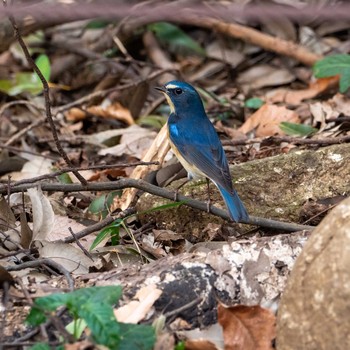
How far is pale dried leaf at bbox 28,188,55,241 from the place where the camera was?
4.57 m

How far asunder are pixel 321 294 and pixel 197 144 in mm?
2730

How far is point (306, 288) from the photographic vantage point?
119 inches

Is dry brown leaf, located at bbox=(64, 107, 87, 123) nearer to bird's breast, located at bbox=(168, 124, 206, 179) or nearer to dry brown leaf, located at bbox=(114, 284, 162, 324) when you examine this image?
bird's breast, located at bbox=(168, 124, 206, 179)

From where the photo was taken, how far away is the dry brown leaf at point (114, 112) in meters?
8.07

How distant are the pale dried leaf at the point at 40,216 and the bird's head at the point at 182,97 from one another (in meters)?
1.84

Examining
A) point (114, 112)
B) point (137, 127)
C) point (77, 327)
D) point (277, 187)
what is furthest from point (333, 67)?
point (77, 327)

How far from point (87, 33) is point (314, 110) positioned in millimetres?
4083

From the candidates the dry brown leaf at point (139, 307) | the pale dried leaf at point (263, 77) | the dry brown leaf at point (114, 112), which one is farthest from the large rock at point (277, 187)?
the pale dried leaf at point (263, 77)

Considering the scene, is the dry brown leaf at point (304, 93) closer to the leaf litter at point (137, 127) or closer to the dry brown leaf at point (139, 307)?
the leaf litter at point (137, 127)

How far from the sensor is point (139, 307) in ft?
11.3

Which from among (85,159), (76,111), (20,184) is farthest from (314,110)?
(20,184)

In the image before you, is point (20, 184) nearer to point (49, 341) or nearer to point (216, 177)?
point (216, 177)

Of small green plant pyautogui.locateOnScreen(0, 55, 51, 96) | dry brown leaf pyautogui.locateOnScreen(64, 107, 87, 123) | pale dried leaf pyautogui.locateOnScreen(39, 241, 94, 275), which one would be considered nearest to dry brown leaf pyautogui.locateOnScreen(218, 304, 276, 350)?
pale dried leaf pyautogui.locateOnScreen(39, 241, 94, 275)

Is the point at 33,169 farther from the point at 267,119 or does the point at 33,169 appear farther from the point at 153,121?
the point at 267,119
